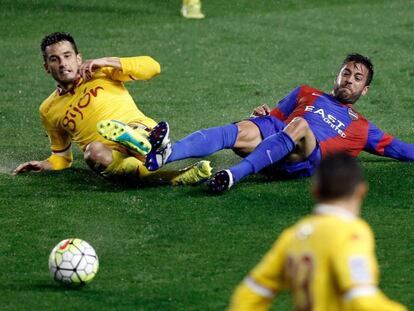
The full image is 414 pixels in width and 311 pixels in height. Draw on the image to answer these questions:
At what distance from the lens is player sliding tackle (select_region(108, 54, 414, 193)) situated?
8164 millimetres

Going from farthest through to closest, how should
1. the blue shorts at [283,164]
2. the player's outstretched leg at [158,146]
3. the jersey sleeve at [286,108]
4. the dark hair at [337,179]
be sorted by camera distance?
the jersey sleeve at [286,108]
the blue shorts at [283,164]
the player's outstretched leg at [158,146]
the dark hair at [337,179]

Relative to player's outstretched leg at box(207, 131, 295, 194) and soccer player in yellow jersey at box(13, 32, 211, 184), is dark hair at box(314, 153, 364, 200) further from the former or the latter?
soccer player in yellow jersey at box(13, 32, 211, 184)

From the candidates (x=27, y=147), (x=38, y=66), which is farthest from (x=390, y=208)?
(x=38, y=66)

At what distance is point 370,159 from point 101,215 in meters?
2.54

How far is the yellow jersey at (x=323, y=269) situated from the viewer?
4.09 m

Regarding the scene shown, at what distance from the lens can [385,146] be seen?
8.80 metres

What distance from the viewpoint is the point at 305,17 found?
15.1 m

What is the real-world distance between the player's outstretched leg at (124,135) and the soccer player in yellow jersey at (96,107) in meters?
0.47

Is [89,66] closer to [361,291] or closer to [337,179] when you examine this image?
[337,179]

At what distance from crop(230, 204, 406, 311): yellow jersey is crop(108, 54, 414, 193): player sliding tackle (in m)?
3.57

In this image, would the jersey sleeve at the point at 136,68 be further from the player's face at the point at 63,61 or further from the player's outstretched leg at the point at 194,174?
the player's outstretched leg at the point at 194,174

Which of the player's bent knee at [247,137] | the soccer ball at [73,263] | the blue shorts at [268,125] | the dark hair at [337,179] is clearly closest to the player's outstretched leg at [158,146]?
the player's bent knee at [247,137]

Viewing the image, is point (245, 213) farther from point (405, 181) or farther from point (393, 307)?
point (393, 307)

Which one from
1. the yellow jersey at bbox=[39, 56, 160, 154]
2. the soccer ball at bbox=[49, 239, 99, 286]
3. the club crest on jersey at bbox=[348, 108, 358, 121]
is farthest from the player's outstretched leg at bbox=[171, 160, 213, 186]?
the soccer ball at bbox=[49, 239, 99, 286]
